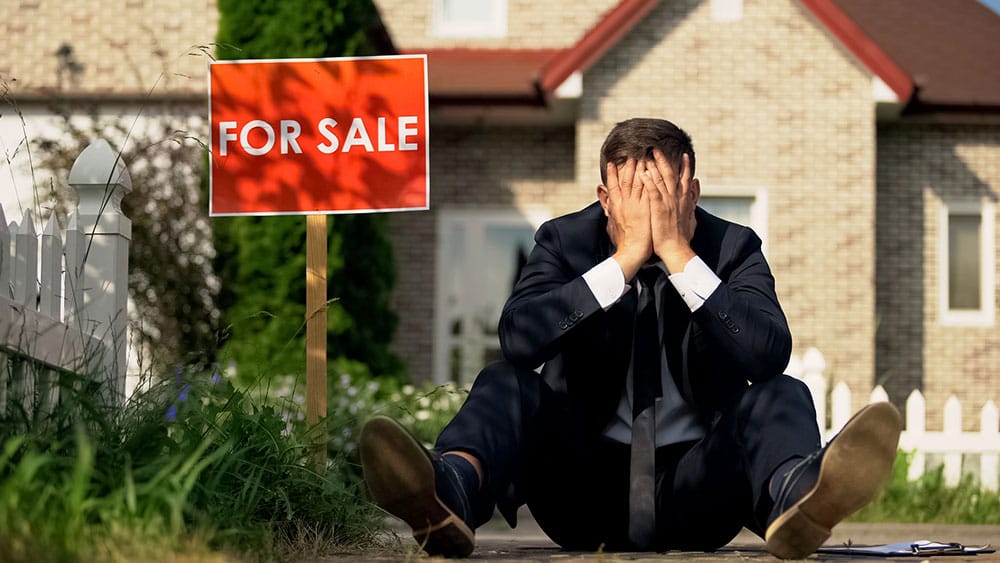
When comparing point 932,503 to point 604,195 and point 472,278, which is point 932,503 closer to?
point 472,278

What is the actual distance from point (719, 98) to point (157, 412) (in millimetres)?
9785

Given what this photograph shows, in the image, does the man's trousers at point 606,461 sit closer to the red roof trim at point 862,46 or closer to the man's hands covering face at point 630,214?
the man's hands covering face at point 630,214

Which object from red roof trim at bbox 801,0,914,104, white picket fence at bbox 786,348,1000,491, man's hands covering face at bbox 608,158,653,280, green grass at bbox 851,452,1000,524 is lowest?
green grass at bbox 851,452,1000,524

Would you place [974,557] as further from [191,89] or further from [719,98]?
[191,89]

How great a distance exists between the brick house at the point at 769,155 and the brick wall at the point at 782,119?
0.7 inches

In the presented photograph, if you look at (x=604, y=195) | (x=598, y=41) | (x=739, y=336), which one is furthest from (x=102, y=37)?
(x=739, y=336)

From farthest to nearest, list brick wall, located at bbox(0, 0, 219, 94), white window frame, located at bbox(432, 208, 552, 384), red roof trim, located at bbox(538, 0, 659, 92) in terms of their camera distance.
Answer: brick wall, located at bbox(0, 0, 219, 94) < white window frame, located at bbox(432, 208, 552, 384) < red roof trim, located at bbox(538, 0, 659, 92)

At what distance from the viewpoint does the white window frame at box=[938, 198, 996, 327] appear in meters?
13.4

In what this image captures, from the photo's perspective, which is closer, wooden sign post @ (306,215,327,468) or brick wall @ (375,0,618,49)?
wooden sign post @ (306,215,327,468)

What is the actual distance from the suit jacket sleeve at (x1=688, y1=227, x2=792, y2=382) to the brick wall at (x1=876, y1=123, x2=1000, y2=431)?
10105 mm

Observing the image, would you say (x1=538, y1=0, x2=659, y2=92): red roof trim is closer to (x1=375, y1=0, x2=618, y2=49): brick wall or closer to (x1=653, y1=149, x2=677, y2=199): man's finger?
(x1=375, y1=0, x2=618, y2=49): brick wall

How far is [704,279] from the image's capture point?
355cm

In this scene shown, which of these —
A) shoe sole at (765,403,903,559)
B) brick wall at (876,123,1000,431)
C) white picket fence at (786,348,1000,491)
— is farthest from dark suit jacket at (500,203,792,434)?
brick wall at (876,123,1000,431)

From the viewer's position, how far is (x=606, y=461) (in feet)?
12.1
